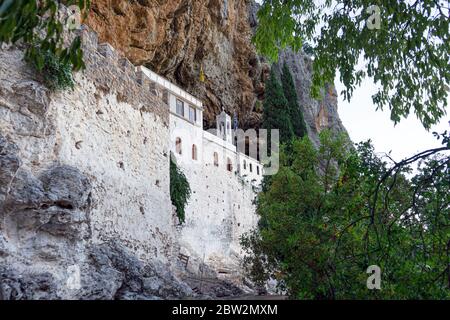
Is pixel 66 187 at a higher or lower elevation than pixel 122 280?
higher

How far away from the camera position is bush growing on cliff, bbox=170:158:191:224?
19.4 m

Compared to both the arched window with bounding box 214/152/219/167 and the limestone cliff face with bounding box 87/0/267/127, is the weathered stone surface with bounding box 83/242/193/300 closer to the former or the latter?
the limestone cliff face with bounding box 87/0/267/127

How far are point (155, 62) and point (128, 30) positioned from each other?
3811mm

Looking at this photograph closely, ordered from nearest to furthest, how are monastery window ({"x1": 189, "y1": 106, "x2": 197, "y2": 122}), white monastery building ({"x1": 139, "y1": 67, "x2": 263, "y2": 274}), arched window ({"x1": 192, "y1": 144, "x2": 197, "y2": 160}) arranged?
white monastery building ({"x1": 139, "y1": 67, "x2": 263, "y2": 274}), arched window ({"x1": 192, "y1": 144, "x2": 197, "y2": 160}), monastery window ({"x1": 189, "y1": 106, "x2": 197, "y2": 122})

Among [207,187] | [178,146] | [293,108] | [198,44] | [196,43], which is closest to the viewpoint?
[178,146]

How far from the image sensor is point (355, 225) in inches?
309

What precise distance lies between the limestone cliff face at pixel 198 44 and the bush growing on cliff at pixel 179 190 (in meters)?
6.97

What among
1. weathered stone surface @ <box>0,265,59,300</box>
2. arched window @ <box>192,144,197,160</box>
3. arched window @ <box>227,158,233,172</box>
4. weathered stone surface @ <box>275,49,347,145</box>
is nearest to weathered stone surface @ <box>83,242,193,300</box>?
weathered stone surface @ <box>0,265,59,300</box>

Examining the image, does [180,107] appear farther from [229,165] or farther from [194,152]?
[229,165]

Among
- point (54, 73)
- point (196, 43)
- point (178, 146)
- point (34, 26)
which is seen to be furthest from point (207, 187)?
point (34, 26)

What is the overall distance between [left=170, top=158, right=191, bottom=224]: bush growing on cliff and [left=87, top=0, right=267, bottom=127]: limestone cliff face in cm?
697

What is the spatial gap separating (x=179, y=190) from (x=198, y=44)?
12265 millimetres

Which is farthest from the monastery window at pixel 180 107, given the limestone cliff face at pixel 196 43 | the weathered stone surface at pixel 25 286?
the weathered stone surface at pixel 25 286

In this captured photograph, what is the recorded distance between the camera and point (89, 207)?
8750 millimetres
